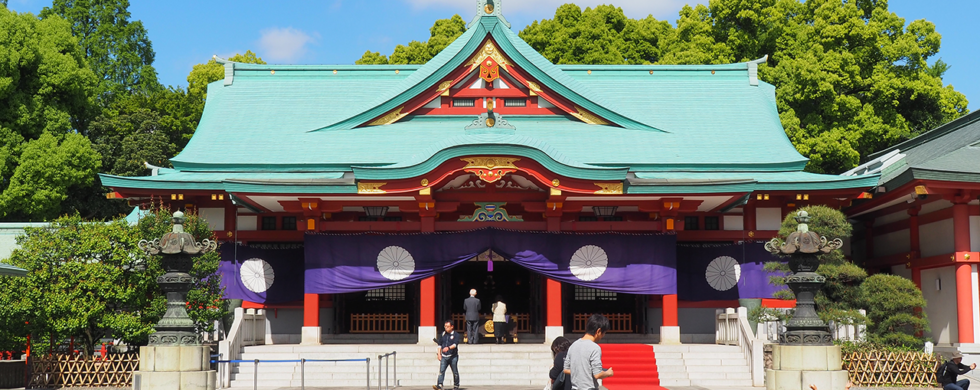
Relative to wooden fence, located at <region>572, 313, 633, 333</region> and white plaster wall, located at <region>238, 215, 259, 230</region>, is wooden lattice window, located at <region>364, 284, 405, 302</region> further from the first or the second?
wooden fence, located at <region>572, 313, 633, 333</region>

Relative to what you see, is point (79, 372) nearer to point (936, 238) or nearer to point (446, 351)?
point (446, 351)

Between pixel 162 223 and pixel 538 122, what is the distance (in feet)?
32.4

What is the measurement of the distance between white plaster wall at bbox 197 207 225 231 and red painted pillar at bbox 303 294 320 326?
308cm

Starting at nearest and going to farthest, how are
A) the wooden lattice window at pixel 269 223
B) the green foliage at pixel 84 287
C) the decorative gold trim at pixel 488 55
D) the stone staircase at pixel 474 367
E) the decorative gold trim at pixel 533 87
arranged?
the green foliage at pixel 84 287 → the stone staircase at pixel 474 367 → the wooden lattice window at pixel 269 223 → the decorative gold trim at pixel 488 55 → the decorative gold trim at pixel 533 87

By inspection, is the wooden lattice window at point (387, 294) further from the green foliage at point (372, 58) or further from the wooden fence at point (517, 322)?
the green foliage at point (372, 58)

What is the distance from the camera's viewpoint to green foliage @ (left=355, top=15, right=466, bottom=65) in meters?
41.4

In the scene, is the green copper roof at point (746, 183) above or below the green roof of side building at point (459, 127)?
below

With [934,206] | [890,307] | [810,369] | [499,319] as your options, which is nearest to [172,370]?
[499,319]

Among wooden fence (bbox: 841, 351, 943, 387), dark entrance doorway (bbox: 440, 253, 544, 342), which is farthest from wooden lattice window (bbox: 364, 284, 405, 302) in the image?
wooden fence (bbox: 841, 351, 943, 387)

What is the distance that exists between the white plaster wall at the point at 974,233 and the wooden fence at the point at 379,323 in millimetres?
13402

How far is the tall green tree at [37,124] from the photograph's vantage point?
3145cm

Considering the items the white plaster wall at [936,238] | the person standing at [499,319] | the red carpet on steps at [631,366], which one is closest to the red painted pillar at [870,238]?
the white plaster wall at [936,238]

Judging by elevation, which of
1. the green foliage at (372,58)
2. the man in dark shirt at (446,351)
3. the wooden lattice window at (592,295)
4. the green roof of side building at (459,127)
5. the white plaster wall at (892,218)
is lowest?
the man in dark shirt at (446,351)

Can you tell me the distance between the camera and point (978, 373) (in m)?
19.6
